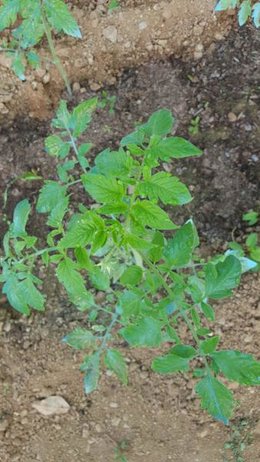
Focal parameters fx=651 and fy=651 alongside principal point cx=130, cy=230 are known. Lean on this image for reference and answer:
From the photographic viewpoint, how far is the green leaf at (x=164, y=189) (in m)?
1.63

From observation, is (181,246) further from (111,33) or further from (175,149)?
(111,33)

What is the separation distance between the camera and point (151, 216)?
5.40 feet

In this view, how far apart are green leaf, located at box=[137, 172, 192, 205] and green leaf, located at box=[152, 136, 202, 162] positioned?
63 mm

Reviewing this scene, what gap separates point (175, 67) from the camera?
298cm

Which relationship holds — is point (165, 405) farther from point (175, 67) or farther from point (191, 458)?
point (175, 67)

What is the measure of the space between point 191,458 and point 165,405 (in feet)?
0.79

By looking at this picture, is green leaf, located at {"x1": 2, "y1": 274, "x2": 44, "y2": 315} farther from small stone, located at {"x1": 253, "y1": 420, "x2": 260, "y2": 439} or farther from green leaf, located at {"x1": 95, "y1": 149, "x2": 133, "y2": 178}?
small stone, located at {"x1": 253, "y1": 420, "x2": 260, "y2": 439}

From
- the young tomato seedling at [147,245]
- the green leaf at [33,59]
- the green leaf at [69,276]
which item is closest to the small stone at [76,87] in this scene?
the green leaf at [33,59]

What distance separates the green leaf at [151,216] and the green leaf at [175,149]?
0.14 meters

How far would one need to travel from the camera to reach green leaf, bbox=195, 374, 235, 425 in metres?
1.65

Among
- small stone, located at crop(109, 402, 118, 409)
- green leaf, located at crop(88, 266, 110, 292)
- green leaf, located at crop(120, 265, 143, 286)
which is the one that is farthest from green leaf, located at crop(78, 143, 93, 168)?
small stone, located at crop(109, 402, 118, 409)

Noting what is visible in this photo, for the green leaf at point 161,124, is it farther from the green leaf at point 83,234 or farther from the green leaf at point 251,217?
the green leaf at point 251,217

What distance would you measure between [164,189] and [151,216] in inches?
3.0

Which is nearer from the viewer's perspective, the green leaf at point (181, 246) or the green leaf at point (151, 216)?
the green leaf at point (151, 216)
